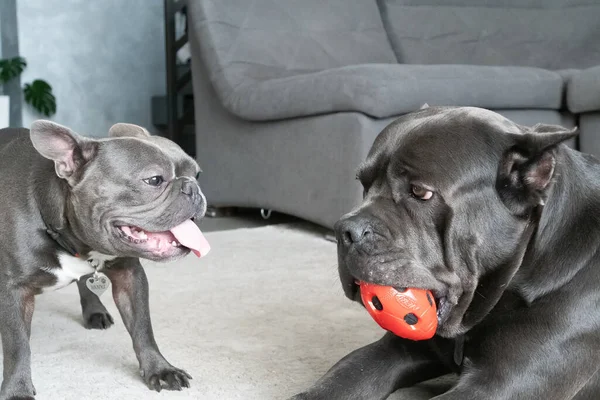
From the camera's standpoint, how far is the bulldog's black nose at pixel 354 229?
136cm

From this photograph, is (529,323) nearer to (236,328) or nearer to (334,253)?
(236,328)

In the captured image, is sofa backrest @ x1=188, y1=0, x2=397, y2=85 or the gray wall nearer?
sofa backrest @ x1=188, y1=0, x2=397, y2=85

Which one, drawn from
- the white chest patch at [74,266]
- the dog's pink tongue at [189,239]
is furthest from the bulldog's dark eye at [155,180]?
the white chest patch at [74,266]

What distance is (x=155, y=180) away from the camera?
169 cm

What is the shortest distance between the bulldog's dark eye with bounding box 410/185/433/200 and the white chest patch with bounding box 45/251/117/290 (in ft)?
2.68

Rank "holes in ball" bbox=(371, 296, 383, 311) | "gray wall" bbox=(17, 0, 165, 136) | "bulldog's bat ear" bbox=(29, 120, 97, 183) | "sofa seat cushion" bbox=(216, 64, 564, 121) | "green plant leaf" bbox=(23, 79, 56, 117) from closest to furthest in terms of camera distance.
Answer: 1. "holes in ball" bbox=(371, 296, 383, 311)
2. "bulldog's bat ear" bbox=(29, 120, 97, 183)
3. "sofa seat cushion" bbox=(216, 64, 564, 121)
4. "green plant leaf" bbox=(23, 79, 56, 117)
5. "gray wall" bbox=(17, 0, 165, 136)

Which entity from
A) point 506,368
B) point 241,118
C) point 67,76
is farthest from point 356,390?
point 67,76

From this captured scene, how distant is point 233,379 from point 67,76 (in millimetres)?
4886

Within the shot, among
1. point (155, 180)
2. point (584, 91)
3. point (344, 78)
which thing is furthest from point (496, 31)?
point (155, 180)

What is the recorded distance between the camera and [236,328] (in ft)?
6.96

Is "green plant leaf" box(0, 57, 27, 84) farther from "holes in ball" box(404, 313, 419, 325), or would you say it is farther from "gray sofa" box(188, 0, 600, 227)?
"holes in ball" box(404, 313, 419, 325)

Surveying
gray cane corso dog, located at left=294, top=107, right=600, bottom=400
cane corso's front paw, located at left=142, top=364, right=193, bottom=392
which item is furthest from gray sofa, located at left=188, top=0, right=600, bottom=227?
gray cane corso dog, located at left=294, top=107, right=600, bottom=400

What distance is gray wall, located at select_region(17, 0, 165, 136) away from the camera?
587cm

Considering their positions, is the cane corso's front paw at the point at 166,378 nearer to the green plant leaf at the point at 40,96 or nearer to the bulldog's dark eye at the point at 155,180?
the bulldog's dark eye at the point at 155,180
